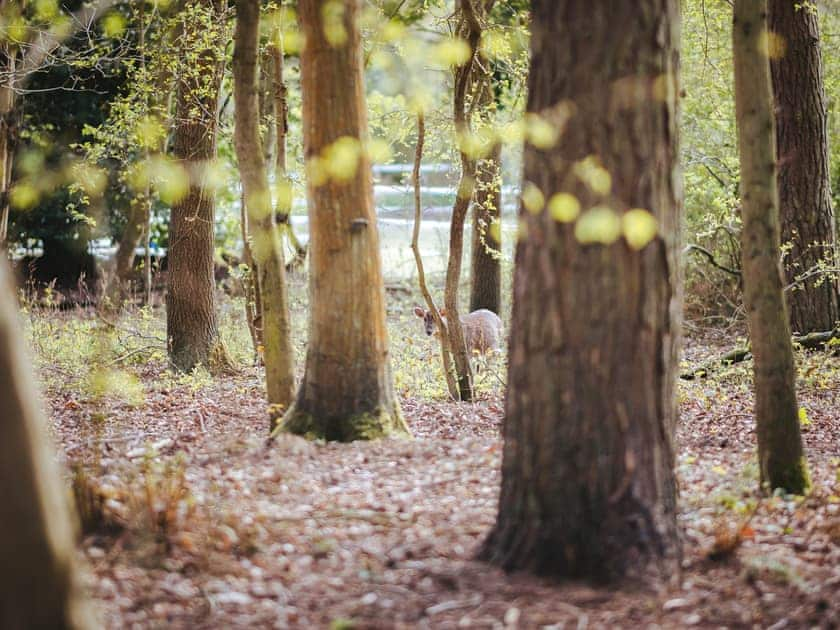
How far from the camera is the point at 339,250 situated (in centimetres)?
690

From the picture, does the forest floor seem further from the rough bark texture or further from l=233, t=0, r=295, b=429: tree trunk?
the rough bark texture

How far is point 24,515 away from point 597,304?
8.50ft

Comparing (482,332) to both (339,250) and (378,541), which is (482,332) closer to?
(339,250)

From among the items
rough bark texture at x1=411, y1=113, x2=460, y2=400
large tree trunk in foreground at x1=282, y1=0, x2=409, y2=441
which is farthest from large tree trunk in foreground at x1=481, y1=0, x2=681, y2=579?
rough bark texture at x1=411, y1=113, x2=460, y2=400

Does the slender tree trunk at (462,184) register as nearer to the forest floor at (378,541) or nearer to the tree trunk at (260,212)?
the tree trunk at (260,212)

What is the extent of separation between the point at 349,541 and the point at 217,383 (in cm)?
740

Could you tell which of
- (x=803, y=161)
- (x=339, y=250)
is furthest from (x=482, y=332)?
(x=339, y=250)

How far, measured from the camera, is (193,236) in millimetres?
12555

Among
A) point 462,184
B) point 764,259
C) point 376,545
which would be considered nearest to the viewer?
point 376,545

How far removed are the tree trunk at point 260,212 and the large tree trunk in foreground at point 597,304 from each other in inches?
128

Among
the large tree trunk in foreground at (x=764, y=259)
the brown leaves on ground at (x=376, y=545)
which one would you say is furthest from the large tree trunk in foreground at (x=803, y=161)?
the large tree trunk in foreground at (x=764, y=259)

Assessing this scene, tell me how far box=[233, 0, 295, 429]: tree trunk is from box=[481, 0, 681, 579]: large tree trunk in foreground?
3261 millimetres

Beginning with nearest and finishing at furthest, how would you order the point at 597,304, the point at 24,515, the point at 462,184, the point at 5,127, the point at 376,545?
the point at 24,515
the point at 597,304
the point at 376,545
the point at 462,184
the point at 5,127

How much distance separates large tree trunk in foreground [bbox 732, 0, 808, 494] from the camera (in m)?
5.64
